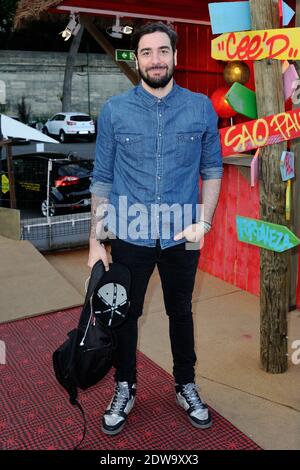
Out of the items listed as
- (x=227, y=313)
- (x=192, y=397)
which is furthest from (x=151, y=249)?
(x=227, y=313)

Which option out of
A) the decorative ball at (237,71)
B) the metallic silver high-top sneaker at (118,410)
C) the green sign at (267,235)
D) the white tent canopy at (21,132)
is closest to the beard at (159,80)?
the green sign at (267,235)

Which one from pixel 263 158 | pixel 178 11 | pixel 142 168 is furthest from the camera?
pixel 178 11

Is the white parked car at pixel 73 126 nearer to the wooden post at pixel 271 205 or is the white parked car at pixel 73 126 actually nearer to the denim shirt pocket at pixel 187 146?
the wooden post at pixel 271 205

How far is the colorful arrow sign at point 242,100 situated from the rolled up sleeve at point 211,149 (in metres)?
0.48

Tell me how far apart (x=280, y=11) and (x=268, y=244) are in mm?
1362

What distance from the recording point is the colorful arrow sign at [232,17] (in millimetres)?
2920

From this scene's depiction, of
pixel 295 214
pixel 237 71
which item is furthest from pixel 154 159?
pixel 237 71

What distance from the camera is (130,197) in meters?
2.55

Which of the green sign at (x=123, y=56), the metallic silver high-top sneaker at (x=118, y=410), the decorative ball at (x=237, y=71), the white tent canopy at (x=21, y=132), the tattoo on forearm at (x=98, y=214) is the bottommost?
the metallic silver high-top sneaker at (x=118, y=410)

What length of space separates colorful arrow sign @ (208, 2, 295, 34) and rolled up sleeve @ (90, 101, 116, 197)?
3.09 feet

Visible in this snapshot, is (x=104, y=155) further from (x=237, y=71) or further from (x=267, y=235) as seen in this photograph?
(x=237, y=71)

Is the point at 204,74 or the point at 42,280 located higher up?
the point at 204,74

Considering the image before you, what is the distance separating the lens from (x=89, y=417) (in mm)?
2852
